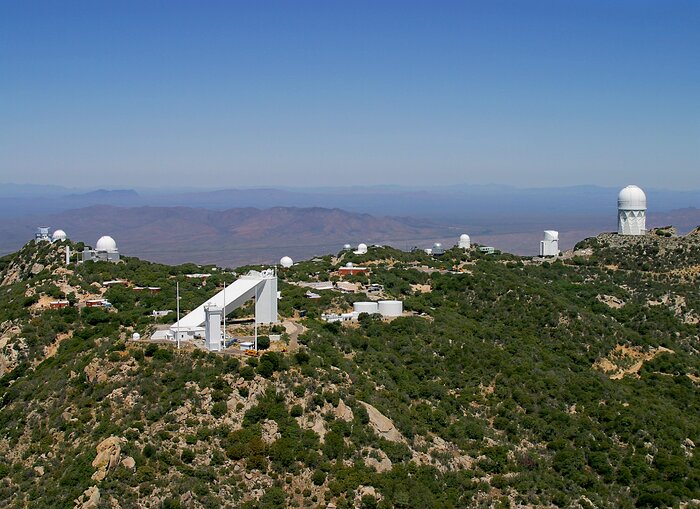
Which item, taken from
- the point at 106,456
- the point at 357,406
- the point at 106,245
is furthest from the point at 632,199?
the point at 106,456

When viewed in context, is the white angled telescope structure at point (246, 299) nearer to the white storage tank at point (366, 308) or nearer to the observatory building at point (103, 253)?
the white storage tank at point (366, 308)

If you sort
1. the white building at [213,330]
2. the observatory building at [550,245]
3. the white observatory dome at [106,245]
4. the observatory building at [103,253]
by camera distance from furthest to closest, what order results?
the observatory building at [550,245] → the white observatory dome at [106,245] → the observatory building at [103,253] → the white building at [213,330]

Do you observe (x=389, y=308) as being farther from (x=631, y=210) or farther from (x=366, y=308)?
(x=631, y=210)

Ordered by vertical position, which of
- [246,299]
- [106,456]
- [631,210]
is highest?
[631,210]

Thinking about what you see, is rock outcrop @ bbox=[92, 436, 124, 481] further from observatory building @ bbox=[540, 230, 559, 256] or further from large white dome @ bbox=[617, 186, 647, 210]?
large white dome @ bbox=[617, 186, 647, 210]

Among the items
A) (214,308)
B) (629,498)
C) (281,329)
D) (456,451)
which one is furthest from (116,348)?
(629,498)

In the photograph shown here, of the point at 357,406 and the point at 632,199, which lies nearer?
the point at 357,406

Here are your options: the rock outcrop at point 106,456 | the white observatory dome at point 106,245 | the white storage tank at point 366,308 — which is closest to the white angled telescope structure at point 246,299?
the white storage tank at point 366,308

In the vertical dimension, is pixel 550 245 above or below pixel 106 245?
below
